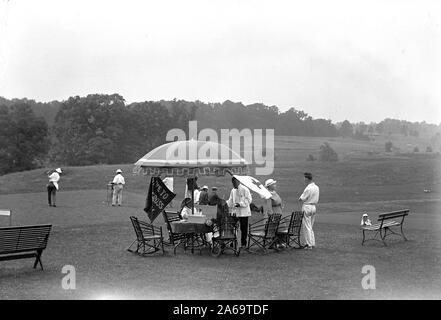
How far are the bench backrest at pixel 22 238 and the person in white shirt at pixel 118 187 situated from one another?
1568 centimetres

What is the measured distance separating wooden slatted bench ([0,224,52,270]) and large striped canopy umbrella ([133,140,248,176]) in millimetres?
3280

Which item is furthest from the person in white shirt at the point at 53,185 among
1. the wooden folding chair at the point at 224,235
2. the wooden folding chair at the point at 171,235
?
the wooden folding chair at the point at 224,235

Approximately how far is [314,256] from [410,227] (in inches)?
300

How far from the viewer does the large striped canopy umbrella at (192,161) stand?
1408 cm

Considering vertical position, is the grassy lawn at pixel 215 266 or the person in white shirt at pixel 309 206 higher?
the person in white shirt at pixel 309 206

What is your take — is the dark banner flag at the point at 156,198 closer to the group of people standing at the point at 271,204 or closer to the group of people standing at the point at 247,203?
the group of people standing at the point at 247,203

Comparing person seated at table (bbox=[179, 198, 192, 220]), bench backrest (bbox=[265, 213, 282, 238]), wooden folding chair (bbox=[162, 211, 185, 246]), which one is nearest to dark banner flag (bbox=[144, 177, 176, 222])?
wooden folding chair (bbox=[162, 211, 185, 246])

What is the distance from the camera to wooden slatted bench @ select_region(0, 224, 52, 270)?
11325 mm

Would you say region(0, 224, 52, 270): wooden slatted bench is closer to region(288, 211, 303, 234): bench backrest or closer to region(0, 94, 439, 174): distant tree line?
region(288, 211, 303, 234): bench backrest

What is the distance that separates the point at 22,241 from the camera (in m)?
11.6

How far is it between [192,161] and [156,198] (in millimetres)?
1678

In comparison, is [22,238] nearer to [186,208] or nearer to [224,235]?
[224,235]

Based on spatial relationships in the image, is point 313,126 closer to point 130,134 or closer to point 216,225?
point 130,134

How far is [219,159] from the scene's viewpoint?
14273mm
